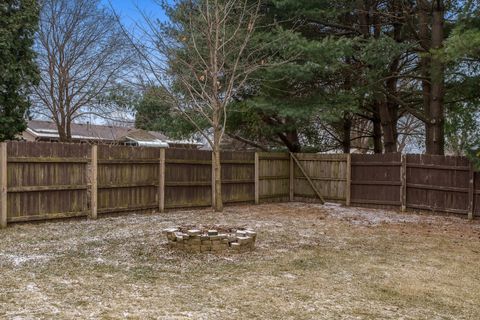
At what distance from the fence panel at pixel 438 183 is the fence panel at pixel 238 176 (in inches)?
157

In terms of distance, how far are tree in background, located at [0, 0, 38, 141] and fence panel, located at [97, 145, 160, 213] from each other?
3.97 meters

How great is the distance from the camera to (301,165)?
41.3 feet

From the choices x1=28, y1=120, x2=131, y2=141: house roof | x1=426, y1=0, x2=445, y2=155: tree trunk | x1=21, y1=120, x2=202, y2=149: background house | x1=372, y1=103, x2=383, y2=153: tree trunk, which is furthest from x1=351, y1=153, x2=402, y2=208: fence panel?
x1=28, y1=120, x2=131, y2=141: house roof

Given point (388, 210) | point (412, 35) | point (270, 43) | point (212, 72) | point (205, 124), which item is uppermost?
point (412, 35)

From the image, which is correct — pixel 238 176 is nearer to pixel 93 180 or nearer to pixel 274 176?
pixel 274 176

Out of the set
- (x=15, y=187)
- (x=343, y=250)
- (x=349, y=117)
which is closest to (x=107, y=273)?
(x=343, y=250)

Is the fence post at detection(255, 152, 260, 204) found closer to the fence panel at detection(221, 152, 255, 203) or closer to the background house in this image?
the fence panel at detection(221, 152, 255, 203)

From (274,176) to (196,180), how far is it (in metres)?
2.80

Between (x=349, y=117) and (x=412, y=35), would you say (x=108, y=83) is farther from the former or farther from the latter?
(x=412, y=35)

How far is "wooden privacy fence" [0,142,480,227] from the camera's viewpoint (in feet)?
25.6

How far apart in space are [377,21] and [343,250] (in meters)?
8.89

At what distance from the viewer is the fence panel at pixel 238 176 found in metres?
11.0

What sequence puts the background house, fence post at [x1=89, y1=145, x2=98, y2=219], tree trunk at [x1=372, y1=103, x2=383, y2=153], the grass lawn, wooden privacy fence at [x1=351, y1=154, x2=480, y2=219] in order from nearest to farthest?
the grass lawn, fence post at [x1=89, y1=145, x2=98, y2=219], wooden privacy fence at [x1=351, y1=154, x2=480, y2=219], tree trunk at [x1=372, y1=103, x2=383, y2=153], the background house

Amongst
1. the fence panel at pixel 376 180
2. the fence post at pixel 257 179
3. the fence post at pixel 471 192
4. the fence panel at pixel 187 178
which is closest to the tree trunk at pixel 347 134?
the fence panel at pixel 376 180
